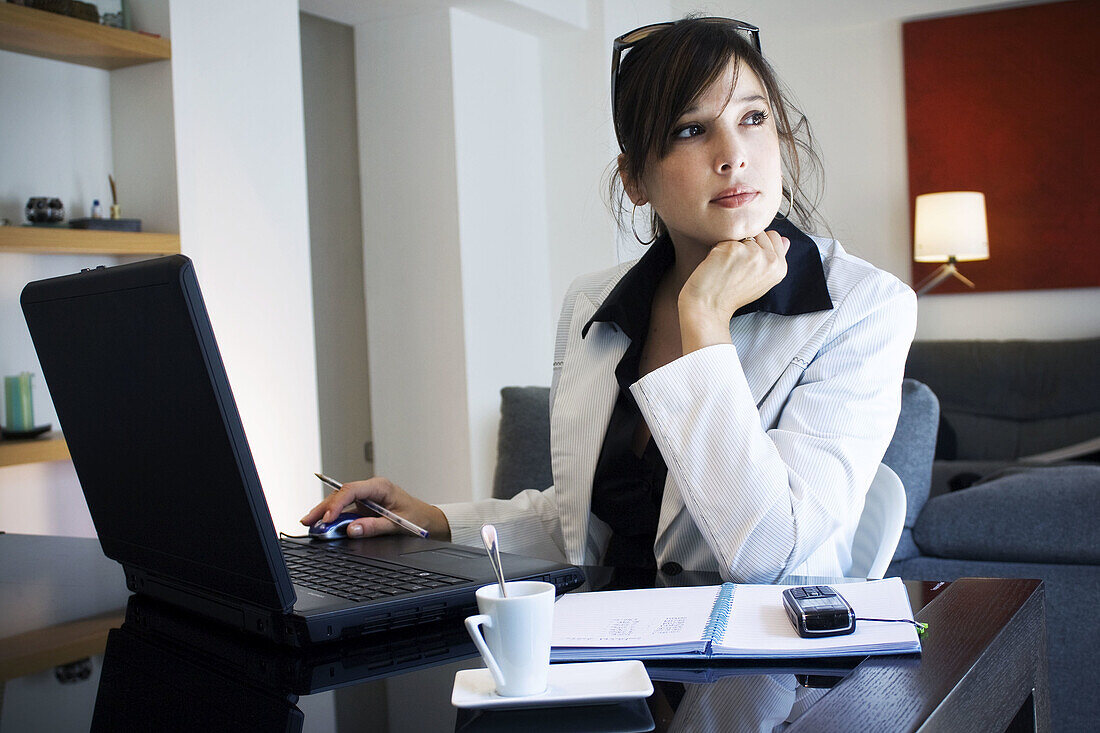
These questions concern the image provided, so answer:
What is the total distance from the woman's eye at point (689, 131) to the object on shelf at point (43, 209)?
2115 mm

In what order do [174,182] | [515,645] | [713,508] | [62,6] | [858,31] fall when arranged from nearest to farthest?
[515,645]
[713,508]
[62,6]
[174,182]
[858,31]

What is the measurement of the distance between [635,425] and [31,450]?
1925 mm

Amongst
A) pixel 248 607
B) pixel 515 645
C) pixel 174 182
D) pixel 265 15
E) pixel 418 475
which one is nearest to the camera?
pixel 515 645

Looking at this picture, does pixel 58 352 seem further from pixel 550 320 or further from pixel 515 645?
pixel 550 320

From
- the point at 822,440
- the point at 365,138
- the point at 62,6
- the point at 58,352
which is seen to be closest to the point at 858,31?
the point at 365,138

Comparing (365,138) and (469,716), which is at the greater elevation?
(365,138)

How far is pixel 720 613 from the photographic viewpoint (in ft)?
2.81

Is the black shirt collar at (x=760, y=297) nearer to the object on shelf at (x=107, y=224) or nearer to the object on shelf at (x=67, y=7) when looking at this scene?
the object on shelf at (x=107, y=224)

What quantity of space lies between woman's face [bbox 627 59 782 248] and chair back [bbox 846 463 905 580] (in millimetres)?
356

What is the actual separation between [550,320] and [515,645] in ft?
14.3

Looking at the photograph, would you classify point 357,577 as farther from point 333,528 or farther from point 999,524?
point 999,524

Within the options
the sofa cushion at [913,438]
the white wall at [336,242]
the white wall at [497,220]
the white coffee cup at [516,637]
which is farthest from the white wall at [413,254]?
the white coffee cup at [516,637]

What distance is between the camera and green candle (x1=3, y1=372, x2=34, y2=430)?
2.81 m

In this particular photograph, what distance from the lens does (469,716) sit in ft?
2.15
